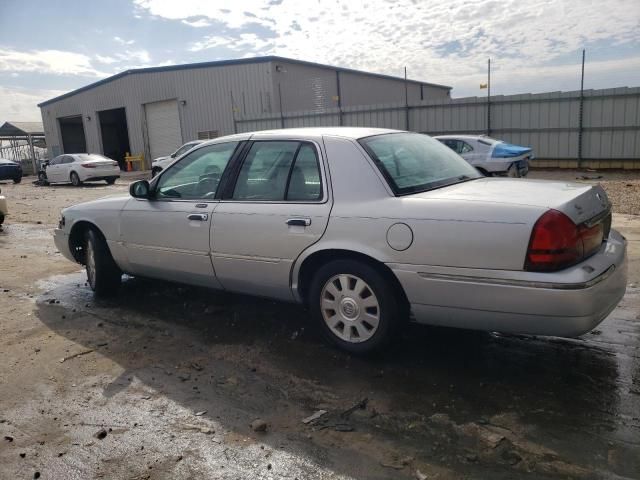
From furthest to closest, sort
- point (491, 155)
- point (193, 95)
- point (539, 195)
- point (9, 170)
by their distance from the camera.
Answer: point (193, 95) → point (9, 170) → point (491, 155) → point (539, 195)

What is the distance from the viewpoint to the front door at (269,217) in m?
3.94

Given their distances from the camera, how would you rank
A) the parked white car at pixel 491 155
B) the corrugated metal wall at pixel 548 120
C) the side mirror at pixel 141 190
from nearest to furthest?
the side mirror at pixel 141 190, the parked white car at pixel 491 155, the corrugated metal wall at pixel 548 120

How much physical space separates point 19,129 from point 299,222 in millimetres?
48099

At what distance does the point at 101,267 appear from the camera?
5.53 meters

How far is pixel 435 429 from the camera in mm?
2955

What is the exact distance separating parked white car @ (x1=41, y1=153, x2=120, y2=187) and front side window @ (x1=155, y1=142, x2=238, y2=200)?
19191mm

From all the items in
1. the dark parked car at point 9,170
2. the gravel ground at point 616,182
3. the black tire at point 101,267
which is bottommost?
the gravel ground at point 616,182

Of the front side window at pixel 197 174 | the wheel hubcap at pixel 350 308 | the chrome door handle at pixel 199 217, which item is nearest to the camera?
the wheel hubcap at pixel 350 308

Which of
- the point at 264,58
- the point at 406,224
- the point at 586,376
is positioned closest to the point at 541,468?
the point at 586,376

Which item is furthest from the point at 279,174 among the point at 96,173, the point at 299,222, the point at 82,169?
the point at 82,169

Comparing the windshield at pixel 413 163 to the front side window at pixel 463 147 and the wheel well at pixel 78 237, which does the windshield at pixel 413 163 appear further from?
the front side window at pixel 463 147

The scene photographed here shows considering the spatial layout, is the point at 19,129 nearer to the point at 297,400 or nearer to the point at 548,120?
the point at 548,120

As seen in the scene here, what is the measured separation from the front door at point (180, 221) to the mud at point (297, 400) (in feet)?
1.59

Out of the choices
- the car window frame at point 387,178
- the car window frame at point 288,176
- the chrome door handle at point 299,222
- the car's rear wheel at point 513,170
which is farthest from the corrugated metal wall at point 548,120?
the chrome door handle at point 299,222
